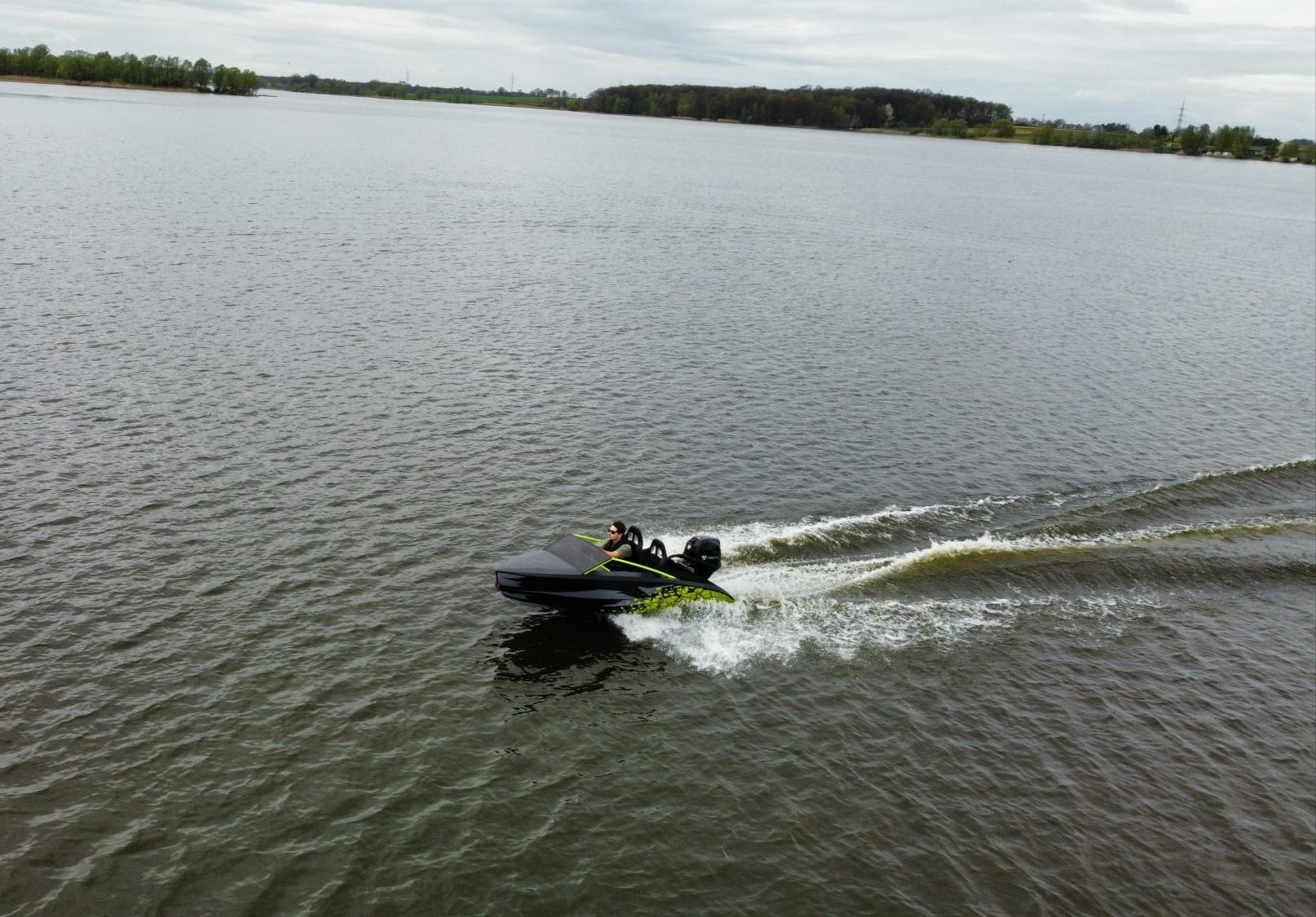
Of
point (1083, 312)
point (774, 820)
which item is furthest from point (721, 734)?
point (1083, 312)

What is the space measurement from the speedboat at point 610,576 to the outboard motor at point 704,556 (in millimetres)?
22

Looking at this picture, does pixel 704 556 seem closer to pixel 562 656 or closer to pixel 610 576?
pixel 610 576

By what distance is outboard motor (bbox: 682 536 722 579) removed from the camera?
24625 mm

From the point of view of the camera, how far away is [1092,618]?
25.8m

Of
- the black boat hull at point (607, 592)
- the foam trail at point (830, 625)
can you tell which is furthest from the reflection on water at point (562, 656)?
the foam trail at point (830, 625)

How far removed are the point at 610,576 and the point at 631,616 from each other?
1.56 m

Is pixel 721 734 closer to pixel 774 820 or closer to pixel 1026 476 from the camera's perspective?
pixel 774 820

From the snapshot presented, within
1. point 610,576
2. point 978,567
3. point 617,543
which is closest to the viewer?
point 610,576

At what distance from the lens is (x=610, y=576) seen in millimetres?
23719

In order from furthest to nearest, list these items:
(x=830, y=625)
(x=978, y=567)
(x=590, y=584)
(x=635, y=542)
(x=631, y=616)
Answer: (x=978, y=567), (x=635, y=542), (x=631, y=616), (x=830, y=625), (x=590, y=584)

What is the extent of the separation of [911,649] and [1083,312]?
49057 mm

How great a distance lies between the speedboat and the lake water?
0.77m

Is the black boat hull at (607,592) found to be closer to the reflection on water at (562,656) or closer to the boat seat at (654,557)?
the boat seat at (654,557)

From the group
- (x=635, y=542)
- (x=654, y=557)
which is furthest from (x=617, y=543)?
(x=654, y=557)
